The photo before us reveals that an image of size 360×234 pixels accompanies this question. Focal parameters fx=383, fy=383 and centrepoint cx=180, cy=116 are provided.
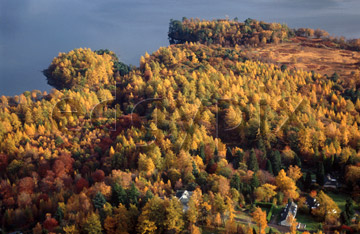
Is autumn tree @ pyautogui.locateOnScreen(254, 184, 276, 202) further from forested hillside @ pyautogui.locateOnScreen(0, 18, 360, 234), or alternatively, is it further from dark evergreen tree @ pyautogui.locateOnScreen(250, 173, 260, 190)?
dark evergreen tree @ pyautogui.locateOnScreen(250, 173, 260, 190)

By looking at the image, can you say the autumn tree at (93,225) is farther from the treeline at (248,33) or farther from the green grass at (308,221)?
the treeline at (248,33)

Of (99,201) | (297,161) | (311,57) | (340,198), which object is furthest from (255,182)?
(311,57)

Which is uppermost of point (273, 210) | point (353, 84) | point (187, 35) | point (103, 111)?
point (187, 35)

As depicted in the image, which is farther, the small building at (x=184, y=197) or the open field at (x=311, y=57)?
the open field at (x=311, y=57)

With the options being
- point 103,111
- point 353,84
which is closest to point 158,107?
point 103,111

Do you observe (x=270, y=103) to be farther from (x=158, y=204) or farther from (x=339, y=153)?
(x=158, y=204)

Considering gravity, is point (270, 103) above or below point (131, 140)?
above

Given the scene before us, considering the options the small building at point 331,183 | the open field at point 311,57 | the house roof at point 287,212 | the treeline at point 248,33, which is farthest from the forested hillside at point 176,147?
the treeline at point 248,33

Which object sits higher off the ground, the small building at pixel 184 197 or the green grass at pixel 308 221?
the small building at pixel 184 197
